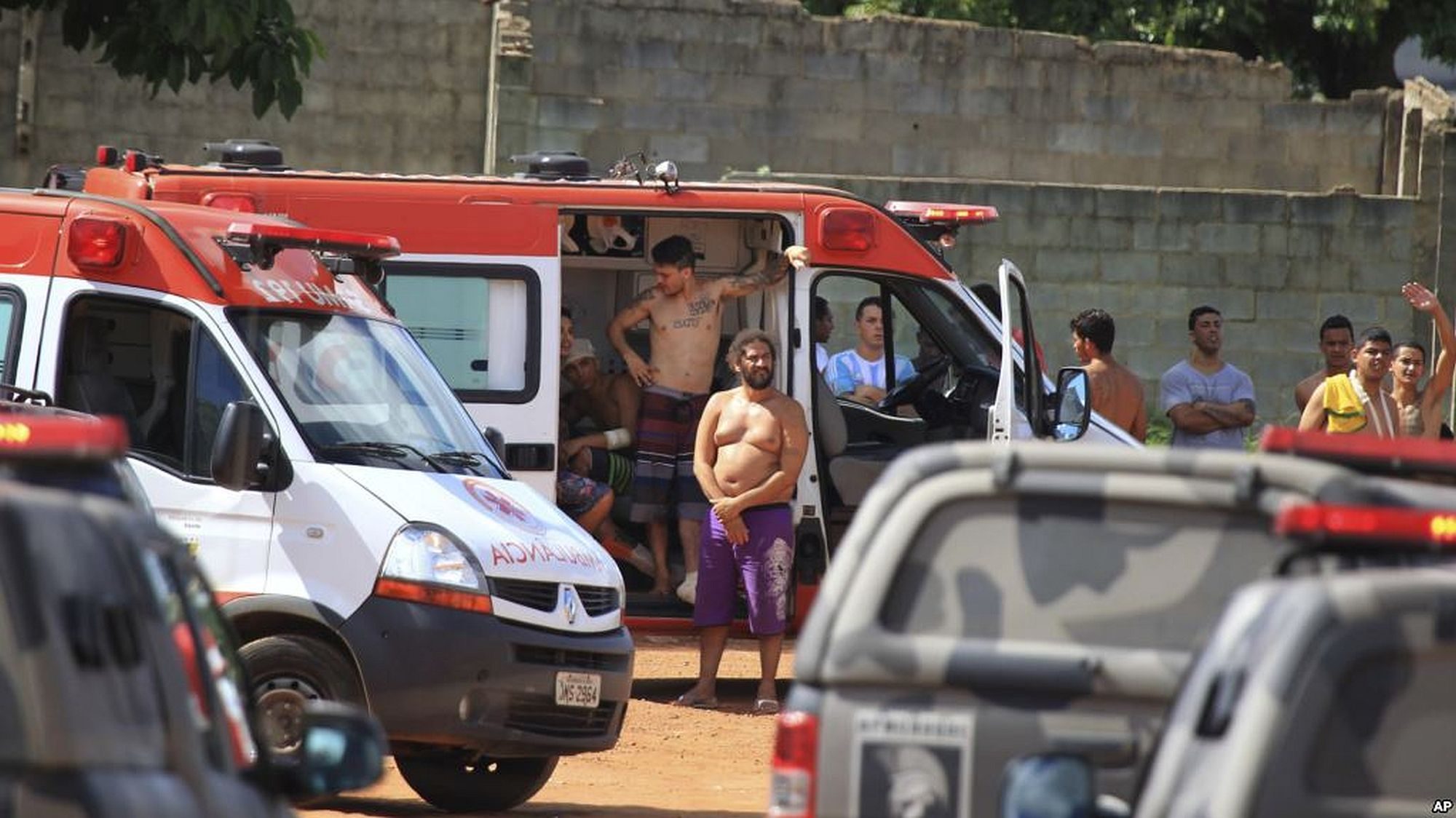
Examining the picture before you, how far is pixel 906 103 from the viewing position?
65.3 ft

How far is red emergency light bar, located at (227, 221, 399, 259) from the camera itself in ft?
30.3

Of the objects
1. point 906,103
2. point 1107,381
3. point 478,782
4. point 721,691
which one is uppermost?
point 906,103

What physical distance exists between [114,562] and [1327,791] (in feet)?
6.18

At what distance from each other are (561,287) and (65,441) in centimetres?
826

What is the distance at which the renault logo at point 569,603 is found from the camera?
9.10m

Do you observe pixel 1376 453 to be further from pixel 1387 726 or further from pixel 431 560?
pixel 431 560

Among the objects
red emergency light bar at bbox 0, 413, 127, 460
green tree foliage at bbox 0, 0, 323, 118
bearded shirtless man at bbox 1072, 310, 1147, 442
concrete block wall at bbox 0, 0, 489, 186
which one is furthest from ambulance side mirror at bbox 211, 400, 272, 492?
concrete block wall at bbox 0, 0, 489, 186

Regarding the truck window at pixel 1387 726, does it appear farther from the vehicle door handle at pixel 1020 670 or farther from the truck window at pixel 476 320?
the truck window at pixel 476 320

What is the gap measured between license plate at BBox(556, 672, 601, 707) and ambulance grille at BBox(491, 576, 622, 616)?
0.25 metres

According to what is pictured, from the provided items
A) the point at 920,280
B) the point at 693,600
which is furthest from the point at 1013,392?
the point at 693,600

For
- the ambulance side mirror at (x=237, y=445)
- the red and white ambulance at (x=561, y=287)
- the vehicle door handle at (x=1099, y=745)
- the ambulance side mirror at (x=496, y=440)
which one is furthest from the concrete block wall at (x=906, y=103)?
the vehicle door handle at (x=1099, y=745)

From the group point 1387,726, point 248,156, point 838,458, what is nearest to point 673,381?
point 838,458

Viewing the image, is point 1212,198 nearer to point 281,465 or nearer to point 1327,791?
point 281,465

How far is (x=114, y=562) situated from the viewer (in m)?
3.82
